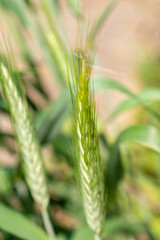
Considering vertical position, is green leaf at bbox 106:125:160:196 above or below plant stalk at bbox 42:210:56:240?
above

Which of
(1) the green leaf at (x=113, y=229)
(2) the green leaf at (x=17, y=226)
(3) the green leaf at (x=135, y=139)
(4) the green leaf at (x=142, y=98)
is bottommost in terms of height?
(1) the green leaf at (x=113, y=229)

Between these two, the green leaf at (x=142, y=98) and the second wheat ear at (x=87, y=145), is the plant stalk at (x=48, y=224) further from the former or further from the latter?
the green leaf at (x=142, y=98)

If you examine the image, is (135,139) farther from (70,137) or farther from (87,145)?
(70,137)

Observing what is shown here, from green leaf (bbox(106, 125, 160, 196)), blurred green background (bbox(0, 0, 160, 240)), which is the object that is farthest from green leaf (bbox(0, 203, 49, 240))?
green leaf (bbox(106, 125, 160, 196))

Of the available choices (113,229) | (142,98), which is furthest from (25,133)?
(113,229)

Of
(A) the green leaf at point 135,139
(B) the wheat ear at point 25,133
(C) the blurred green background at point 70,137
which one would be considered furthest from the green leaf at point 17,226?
(A) the green leaf at point 135,139

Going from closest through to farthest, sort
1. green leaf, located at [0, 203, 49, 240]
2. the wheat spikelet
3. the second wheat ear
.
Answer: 1. the second wheat ear
2. the wheat spikelet
3. green leaf, located at [0, 203, 49, 240]

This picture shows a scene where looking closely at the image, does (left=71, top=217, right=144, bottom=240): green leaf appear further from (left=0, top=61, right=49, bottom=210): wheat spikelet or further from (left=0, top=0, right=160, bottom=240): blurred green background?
(left=0, top=61, right=49, bottom=210): wheat spikelet
